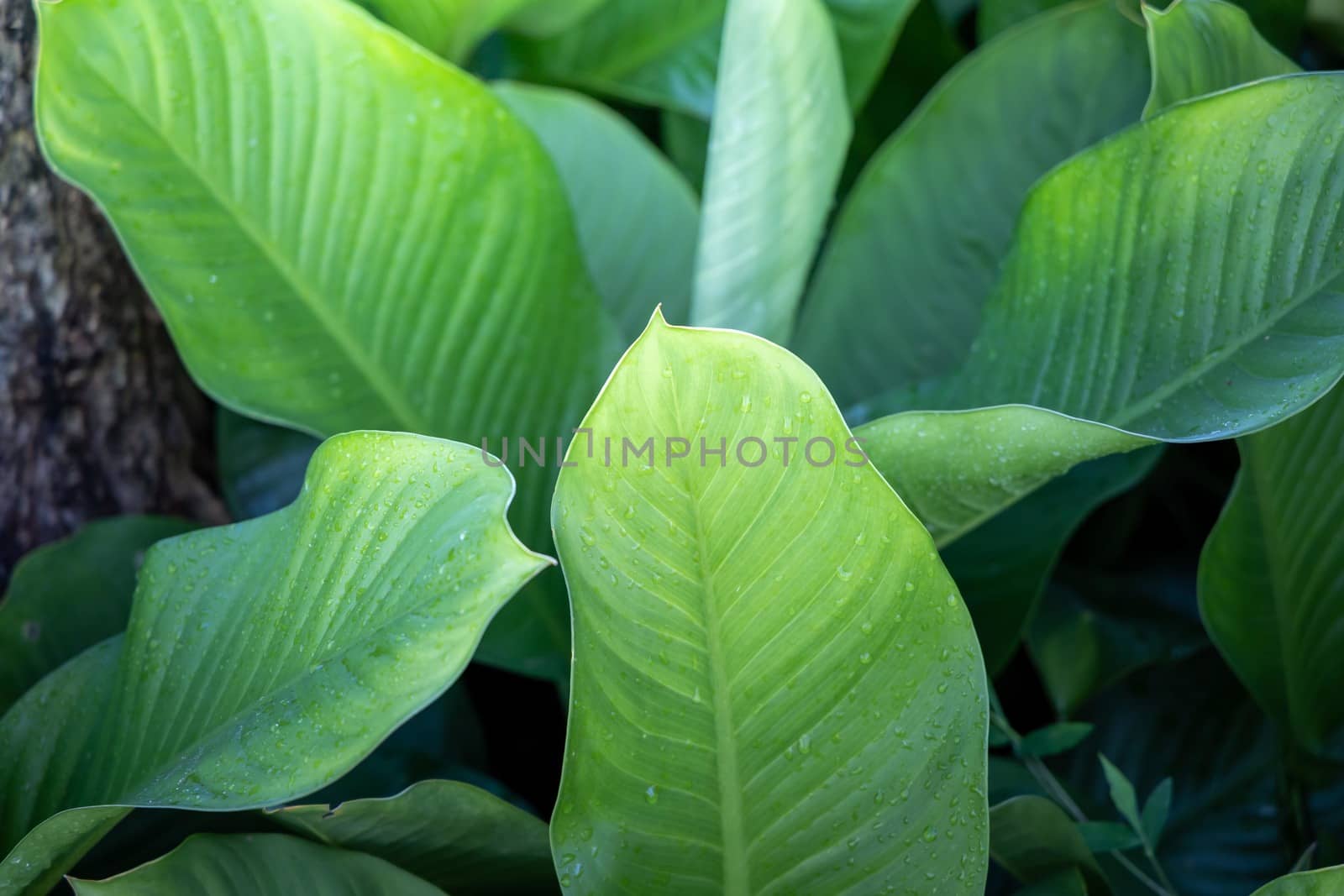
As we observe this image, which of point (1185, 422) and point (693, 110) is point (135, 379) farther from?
point (1185, 422)

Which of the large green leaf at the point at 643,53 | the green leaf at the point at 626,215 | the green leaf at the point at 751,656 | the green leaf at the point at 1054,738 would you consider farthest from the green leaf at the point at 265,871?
the large green leaf at the point at 643,53

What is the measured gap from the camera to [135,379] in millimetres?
774

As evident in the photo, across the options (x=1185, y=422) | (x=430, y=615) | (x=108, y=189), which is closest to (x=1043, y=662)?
(x=1185, y=422)

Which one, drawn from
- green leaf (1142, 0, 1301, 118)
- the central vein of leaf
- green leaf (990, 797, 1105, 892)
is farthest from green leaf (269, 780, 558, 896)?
green leaf (1142, 0, 1301, 118)

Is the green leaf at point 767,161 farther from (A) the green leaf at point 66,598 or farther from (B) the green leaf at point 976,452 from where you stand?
(A) the green leaf at point 66,598

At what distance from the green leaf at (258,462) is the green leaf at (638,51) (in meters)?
0.39

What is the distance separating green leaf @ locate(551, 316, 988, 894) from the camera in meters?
0.39

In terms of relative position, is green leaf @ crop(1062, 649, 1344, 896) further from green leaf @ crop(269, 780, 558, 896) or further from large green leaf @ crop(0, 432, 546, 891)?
large green leaf @ crop(0, 432, 546, 891)

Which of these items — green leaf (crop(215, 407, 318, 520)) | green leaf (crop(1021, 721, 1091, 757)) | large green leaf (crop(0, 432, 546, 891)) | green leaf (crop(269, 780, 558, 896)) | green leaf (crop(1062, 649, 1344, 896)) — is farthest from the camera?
green leaf (crop(215, 407, 318, 520))

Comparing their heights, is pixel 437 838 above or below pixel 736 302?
below

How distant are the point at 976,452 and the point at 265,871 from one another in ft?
1.23

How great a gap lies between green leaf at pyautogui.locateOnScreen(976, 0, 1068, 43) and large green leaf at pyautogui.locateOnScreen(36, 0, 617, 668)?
A: 45cm

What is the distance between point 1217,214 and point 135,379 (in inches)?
28.4

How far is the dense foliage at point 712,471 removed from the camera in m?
0.41
